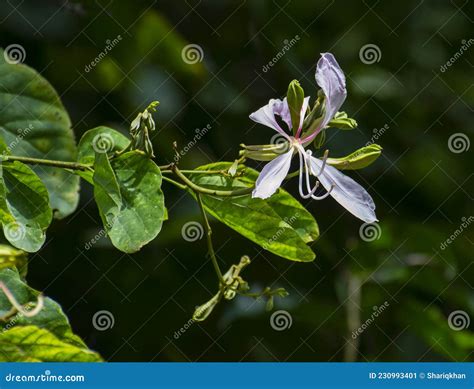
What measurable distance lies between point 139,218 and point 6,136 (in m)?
0.51

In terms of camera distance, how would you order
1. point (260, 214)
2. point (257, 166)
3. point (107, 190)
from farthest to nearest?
point (257, 166)
point (260, 214)
point (107, 190)

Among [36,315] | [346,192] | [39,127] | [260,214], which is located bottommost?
[36,315]

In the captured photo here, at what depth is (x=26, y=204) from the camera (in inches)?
58.3

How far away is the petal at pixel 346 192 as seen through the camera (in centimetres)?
142

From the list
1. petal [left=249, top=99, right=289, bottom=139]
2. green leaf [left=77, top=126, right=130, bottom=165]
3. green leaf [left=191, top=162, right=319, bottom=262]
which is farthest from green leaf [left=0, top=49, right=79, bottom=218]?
petal [left=249, top=99, right=289, bottom=139]

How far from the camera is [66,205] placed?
1.84 m

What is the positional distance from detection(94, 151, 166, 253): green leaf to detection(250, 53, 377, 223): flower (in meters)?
0.15

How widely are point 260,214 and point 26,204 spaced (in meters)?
0.36

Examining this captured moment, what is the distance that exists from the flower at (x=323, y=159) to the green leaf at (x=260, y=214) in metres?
0.10

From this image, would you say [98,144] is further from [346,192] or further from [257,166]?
[257,166]

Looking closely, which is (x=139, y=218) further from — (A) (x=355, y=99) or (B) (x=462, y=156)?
(B) (x=462, y=156)

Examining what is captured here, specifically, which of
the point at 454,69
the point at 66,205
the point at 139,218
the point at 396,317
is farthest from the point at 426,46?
the point at 139,218

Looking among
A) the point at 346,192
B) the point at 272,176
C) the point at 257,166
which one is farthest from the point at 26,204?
the point at 257,166

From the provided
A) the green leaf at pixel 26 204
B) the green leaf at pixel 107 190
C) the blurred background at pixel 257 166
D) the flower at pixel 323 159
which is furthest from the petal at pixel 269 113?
the blurred background at pixel 257 166
